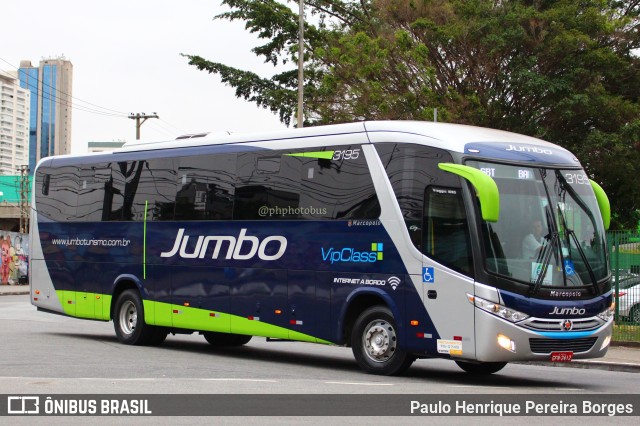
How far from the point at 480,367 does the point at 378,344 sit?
77.5 inches

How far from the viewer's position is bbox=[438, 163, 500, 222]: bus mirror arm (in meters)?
12.7

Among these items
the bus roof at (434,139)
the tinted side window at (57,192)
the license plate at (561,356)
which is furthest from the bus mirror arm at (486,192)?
the tinted side window at (57,192)

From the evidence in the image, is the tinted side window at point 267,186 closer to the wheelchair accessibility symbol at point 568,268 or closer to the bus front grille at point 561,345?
the wheelchair accessibility symbol at point 568,268

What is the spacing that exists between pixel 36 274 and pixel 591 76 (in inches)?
820

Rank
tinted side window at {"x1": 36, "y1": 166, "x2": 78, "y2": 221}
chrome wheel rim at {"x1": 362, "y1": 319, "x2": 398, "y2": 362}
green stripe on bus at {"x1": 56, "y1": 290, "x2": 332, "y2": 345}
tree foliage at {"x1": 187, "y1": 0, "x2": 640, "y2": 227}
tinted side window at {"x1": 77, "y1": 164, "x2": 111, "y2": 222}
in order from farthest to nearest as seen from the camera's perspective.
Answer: tree foliage at {"x1": 187, "y1": 0, "x2": 640, "y2": 227}
tinted side window at {"x1": 36, "y1": 166, "x2": 78, "y2": 221}
tinted side window at {"x1": 77, "y1": 164, "x2": 111, "y2": 222}
green stripe on bus at {"x1": 56, "y1": 290, "x2": 332, "y2": 345}
chrome wheel rim at {"x1": 362, "y1": 319, "x2": 398, "y2": 362}

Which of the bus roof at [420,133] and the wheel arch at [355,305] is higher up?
the bus roof at [420,133]

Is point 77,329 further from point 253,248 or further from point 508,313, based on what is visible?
point 508,313

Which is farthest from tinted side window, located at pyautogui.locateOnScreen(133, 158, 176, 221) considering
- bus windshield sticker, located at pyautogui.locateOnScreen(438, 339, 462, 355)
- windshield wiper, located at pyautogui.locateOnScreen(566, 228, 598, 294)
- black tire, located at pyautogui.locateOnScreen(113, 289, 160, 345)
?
windshield wiper, located at pyautogui.locateOnScreen(566, 228, 598, 294)

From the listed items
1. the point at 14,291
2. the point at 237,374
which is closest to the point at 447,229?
the point at 237,374

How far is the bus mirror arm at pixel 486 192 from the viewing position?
502 inches

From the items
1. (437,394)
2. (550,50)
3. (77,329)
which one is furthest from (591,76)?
(437,394)

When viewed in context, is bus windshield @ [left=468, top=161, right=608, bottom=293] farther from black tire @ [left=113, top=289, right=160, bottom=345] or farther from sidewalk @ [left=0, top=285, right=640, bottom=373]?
black tire @ [left=113, top=289, right=160, bottom=345]

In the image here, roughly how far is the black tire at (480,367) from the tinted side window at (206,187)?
15.2ft

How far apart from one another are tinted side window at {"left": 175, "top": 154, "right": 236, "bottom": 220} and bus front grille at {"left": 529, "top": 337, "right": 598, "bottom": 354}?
6092 millimetres
